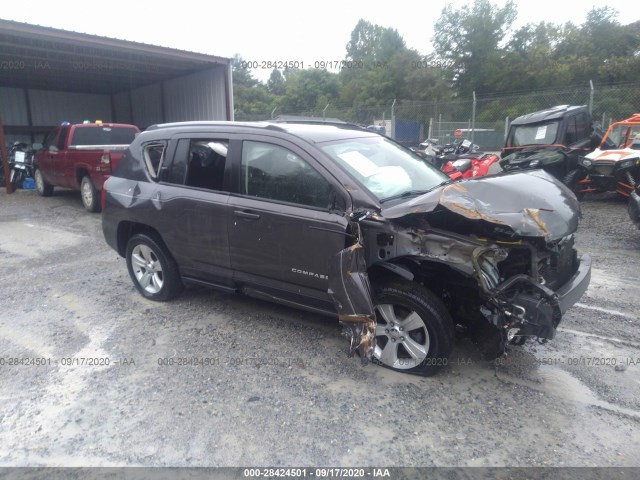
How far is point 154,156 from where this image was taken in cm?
488

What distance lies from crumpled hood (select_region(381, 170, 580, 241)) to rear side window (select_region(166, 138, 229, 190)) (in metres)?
1.67

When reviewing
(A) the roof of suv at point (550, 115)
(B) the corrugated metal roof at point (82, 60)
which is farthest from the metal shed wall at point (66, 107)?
(A) the roof of suv at point (550, 115)

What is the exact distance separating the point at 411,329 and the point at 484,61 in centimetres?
4655

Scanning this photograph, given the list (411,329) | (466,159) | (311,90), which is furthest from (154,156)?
(311,90)

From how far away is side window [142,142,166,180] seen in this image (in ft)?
15.7

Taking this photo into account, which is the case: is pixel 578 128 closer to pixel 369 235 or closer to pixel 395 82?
pixel 369 235

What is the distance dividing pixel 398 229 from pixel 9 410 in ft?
9.52

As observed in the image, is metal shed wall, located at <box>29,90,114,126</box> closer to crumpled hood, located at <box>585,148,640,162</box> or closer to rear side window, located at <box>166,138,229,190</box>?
rear side window, located at <box>166,138,229,190</box>

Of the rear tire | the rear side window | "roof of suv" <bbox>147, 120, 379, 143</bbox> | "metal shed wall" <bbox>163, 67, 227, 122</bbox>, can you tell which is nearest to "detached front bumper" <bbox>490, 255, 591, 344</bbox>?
"roof of suv" <bbox>147, 120, 379, 143</bbox>

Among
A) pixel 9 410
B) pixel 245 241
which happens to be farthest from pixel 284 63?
pixel 9 410

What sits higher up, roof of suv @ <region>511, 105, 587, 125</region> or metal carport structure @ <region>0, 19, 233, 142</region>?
metal carport structure @ <region>0, 19, 233, 142</region>

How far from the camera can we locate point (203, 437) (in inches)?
115

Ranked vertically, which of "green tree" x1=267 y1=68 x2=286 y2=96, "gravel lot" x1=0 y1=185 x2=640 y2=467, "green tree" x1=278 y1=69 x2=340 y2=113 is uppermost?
"green tree" x1=267 y1=68 x2=286 y2=96

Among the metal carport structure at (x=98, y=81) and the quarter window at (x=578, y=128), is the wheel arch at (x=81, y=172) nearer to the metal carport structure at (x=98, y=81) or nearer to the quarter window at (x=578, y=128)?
the metal carport structure at (x=98, y=81)
